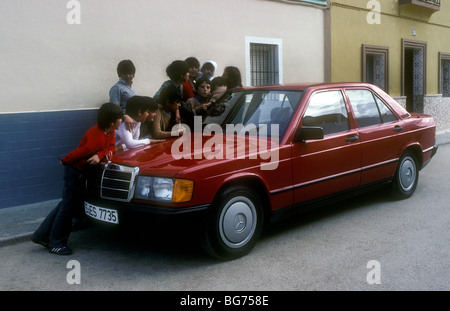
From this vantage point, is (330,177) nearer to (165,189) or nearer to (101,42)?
(165,189)

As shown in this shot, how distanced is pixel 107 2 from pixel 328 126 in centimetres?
436

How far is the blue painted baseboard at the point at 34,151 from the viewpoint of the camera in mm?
6548

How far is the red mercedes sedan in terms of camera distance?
4094mm

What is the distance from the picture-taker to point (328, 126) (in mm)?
5289

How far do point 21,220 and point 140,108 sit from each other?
86.0 inches

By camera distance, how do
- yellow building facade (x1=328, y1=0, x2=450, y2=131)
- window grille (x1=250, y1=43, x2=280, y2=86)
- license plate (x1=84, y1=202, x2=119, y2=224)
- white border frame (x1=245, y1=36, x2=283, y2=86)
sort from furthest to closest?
yellow building facade (x1=328, y1=0, x2=450, y2=131), window grille (x1=250, y1=43, x2=280, y2=86), white border frame (x1=245, y1=36, x2=283, y2=86), license plate (x1=84, y1=202, x2=119, y2=224)

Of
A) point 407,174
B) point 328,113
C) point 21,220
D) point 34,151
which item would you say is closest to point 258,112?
point 328,113

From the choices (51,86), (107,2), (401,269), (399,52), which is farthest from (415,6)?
(401,269)

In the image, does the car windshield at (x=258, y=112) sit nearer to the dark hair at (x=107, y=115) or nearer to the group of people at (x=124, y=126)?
the group of people at (x=124, y=126)

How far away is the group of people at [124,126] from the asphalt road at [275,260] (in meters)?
0.32

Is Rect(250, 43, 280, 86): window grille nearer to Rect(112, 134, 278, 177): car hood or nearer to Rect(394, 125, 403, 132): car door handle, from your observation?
Rect(394, 125, 403, 132): car door handle

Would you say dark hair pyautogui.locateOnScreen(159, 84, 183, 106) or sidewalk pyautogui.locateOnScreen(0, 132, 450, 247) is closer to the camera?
sidewalk pyautogui.locateOnScreen(0, 132, 450, 247)

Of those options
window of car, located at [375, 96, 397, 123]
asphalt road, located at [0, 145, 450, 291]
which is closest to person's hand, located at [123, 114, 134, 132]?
asphalt road, located at [0, 145, 450, 291]

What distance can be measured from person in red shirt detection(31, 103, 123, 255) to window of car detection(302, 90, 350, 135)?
2019 millimetres
